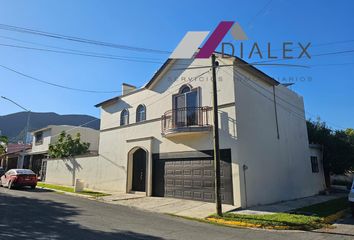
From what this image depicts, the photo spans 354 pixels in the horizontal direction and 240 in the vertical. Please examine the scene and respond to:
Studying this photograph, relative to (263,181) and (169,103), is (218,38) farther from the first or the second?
(263,181)

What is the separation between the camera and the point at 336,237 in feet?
26.1

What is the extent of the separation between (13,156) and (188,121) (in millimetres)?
40730

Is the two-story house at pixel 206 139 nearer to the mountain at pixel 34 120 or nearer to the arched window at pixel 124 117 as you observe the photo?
the arched window at pixel 124 117

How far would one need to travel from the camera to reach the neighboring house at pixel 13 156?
4248 cm

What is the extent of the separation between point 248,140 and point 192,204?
4395 millimetres

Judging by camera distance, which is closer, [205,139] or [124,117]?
[205,139]

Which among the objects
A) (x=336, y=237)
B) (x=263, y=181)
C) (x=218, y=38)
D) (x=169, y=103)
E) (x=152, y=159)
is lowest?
(x=336, y=237)

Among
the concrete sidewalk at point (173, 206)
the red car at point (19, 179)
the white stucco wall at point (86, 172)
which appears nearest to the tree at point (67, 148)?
the white stucco wall at point (86, 172)

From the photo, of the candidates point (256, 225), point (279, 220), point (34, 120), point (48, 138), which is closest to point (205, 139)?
point (279, 220)

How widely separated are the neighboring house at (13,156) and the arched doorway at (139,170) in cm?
2824

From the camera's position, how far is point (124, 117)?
21109mm

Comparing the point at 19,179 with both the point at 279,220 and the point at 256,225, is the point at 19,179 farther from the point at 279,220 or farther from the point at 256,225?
the point at 279,220

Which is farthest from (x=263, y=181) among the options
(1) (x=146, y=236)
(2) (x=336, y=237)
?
(1) (x=146, y=236)

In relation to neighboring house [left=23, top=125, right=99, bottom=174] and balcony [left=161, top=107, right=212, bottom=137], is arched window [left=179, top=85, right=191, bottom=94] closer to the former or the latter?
balcony [left=161, top=107, right=212, bottom=137]
